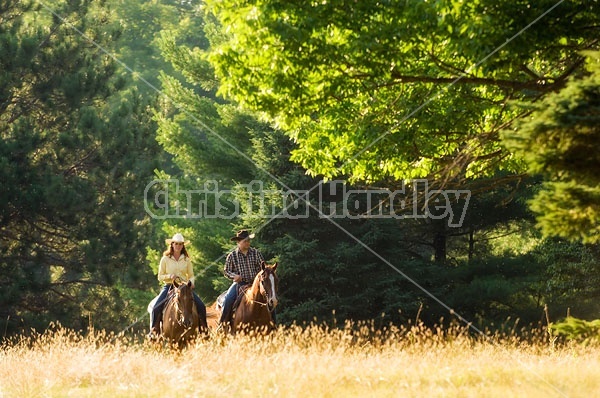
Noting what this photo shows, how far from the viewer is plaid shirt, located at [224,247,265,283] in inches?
581

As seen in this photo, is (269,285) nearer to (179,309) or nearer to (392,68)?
(179,309)

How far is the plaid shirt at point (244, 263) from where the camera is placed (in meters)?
14.8

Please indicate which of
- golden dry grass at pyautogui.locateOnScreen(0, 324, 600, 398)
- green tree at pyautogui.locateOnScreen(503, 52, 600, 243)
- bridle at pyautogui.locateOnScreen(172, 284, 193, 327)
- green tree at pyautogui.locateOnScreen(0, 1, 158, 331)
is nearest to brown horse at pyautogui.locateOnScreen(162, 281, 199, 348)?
bridle at pyautogui.locateOnScreen(172, 284, 193, 327)

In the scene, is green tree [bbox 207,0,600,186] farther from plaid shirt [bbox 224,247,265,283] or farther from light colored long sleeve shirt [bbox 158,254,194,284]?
light colored long sleeve shirt [bbox 158,254,194,284]

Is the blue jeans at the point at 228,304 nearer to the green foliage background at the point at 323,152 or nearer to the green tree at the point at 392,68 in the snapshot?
the green foliage background at the point at 323,152

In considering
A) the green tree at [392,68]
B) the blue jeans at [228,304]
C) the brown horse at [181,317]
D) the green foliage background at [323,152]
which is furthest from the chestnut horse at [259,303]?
the green tree at [392,68]

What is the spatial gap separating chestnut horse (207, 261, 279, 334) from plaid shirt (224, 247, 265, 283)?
1.00ft

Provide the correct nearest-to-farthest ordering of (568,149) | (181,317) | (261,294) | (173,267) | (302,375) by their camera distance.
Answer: (568,149)
(302,375)
(181,317)
(173,267)
(261,294)

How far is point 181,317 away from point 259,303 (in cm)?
143

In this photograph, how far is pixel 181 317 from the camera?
529 inches

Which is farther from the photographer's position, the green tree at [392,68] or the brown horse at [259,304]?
the brown horse at [259,304]

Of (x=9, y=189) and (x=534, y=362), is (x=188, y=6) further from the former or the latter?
(x=534, y=362)

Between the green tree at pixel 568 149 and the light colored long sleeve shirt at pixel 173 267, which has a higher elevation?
the green tree at pixel 568 149

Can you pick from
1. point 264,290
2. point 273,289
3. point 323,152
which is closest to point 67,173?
point 264,290
